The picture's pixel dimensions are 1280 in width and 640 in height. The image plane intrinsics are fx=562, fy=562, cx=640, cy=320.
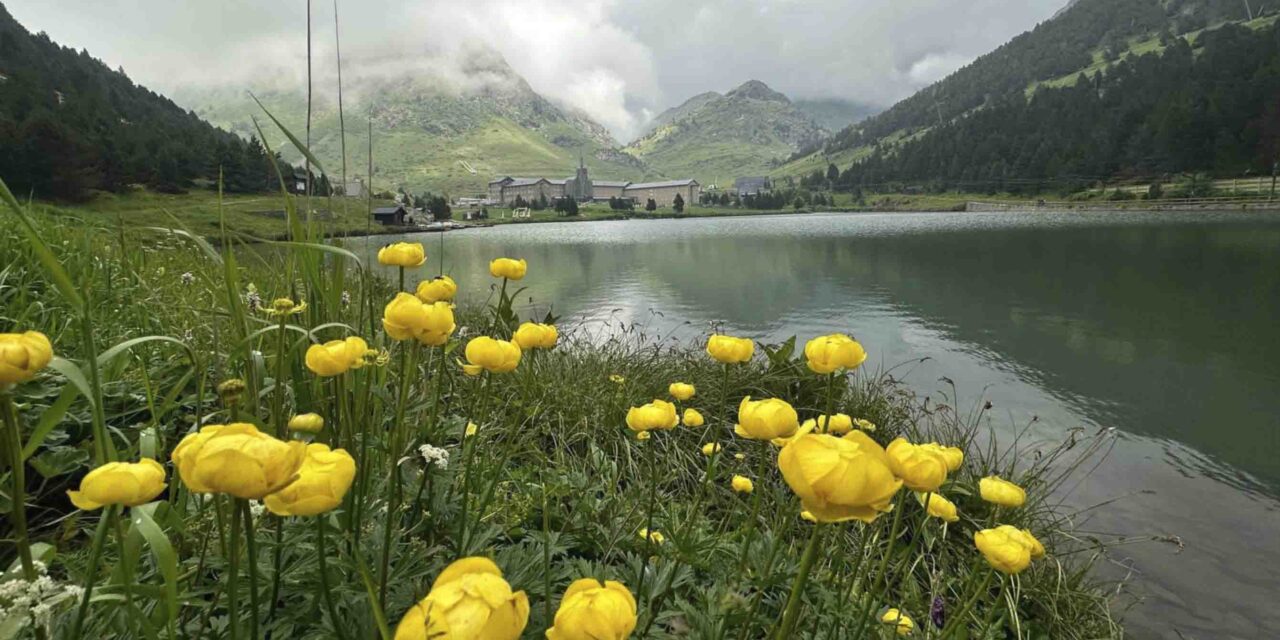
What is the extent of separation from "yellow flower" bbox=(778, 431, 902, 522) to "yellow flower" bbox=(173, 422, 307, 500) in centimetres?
56

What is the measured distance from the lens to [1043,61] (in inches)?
4719

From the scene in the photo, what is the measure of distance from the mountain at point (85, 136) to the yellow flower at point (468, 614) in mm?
1228

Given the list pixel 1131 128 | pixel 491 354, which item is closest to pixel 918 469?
pixel 491 354

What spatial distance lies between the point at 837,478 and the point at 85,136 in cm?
4195

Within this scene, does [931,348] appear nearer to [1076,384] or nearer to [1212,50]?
[1076,384]

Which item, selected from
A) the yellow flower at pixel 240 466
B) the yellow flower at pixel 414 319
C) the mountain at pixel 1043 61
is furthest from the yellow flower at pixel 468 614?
the mountain at pixel 1043 61

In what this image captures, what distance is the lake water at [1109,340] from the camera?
3.76 metres

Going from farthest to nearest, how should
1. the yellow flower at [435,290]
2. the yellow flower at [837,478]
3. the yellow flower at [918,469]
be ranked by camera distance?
the yellow flower at [435,290] → the yellow flower at [918,469] → the yellow flower at [837,478]

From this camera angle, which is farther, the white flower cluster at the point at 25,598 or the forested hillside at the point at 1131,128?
the forested hillside at the point at 1131,128

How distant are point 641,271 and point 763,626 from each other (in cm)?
1738

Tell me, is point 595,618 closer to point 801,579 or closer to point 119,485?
point 801,579

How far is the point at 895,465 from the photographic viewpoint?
3.13 ft

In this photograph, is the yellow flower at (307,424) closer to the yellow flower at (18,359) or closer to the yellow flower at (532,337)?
the yellow flower at (18,359)

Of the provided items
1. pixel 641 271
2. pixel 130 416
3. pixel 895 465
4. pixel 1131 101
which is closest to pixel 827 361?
pixel 895 465
